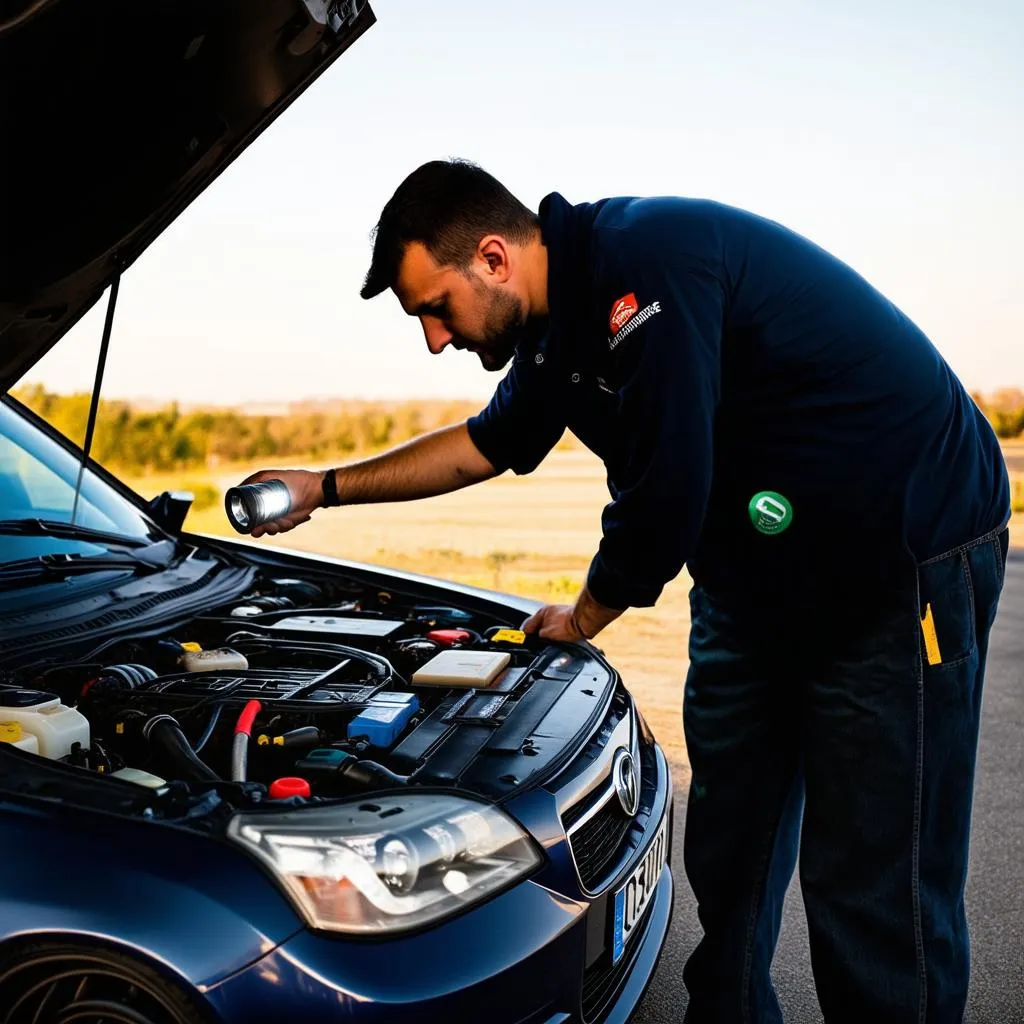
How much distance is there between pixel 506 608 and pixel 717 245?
1.37 meters

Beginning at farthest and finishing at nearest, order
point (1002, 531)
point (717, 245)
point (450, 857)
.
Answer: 1. point (1002, 531)
2. point (717, 245)
3. point (450, 857)

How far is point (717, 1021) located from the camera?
239cm

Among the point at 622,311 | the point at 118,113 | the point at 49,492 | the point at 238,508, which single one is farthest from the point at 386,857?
the point at 49,492

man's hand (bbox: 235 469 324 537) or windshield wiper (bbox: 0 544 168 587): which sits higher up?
man's hand (bbox: 235 469 324 537)

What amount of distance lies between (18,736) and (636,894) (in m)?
1.13

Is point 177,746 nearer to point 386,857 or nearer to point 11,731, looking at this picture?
point 11,731

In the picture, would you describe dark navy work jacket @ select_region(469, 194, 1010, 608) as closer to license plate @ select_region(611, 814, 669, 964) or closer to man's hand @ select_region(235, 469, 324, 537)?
A: license plate @ select_region(611, 814, 669, 964)

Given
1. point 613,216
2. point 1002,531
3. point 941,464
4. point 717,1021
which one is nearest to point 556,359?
point 613,216

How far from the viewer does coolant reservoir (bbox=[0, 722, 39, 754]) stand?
1.87 metres

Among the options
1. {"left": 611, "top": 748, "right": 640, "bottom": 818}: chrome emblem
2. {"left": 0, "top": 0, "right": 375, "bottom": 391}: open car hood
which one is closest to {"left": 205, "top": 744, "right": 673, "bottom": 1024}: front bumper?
{"left": 611, "top": 748, "right": 640, "bottom": 818}: chrome emblem

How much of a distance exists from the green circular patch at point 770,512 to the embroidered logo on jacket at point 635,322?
1.31 ft

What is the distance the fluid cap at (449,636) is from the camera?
108 inches

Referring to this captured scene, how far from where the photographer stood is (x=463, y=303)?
6.99ft

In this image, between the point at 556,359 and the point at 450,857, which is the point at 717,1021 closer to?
the point at 450,857
